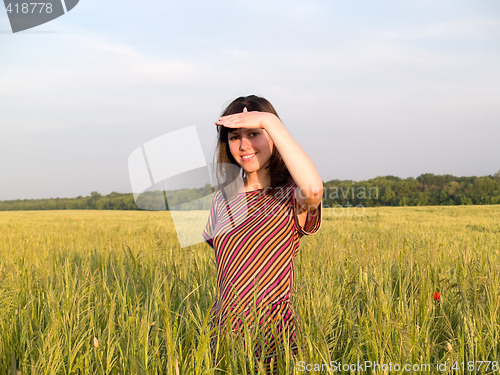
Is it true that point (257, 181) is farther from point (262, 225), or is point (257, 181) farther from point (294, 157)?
point (294, 157)

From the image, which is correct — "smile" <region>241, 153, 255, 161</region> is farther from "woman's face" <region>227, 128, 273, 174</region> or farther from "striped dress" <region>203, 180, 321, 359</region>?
"striped dress" <region>203, 180, 321, 359</region>

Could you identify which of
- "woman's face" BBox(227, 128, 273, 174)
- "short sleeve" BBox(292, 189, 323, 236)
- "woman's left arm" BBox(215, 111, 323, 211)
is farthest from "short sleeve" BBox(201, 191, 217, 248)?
"woman's left arm" BBox(215, 111, 323, 211)

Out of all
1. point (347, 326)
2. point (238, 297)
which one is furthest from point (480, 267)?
point (238, 297)

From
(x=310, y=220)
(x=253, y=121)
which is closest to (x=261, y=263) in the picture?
(x=310, y=220)

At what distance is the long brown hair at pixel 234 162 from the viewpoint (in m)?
1.89

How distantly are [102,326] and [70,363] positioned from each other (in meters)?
0.63

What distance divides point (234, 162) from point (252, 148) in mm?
290

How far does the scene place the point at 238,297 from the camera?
5.27 ft

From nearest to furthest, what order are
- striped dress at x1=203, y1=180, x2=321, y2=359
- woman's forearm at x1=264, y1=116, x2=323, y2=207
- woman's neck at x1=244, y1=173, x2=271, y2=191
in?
woman's forearm at x1=264, y1=116, x2=323, y2=207 < striped dress at x1=203, y1=180, x2=321, y2=359 < woman's neck at x1=244, y1=173, x2=271, y2=191

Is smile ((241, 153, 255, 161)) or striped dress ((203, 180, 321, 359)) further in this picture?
smile ((241, 153, 255, 161))

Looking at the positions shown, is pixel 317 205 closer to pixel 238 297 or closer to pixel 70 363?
pixel 238 297

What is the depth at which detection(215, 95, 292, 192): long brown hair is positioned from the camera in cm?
189

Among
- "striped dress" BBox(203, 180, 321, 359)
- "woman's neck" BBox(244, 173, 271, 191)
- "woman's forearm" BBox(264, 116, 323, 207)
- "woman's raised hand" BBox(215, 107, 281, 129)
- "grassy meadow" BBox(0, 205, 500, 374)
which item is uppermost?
"woman's raised hand" BBox(215, 107, 281, 129)

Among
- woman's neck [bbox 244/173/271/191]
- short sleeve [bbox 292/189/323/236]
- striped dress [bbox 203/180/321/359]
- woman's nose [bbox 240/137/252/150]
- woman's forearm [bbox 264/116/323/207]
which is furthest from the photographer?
woman's neck [bbox 244/173/271/191]
